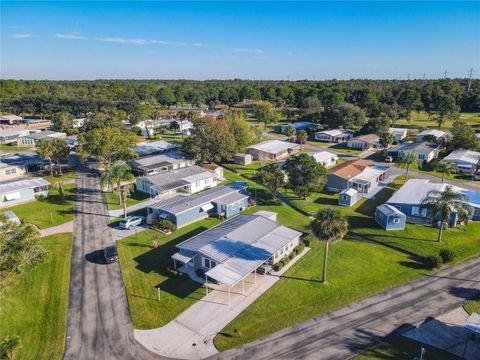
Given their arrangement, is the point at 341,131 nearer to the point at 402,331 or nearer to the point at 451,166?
the point at 451,166

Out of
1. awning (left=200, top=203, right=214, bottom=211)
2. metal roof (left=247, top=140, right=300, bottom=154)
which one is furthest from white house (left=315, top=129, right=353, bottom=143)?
awning (left=200, top=203, right=214, bottom=211)

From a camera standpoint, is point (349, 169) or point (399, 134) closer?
point (349, 169)

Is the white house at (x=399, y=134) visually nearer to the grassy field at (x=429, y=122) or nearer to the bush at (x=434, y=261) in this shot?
the grassy field at (x=429, y=122)

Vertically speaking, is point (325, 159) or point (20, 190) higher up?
point (325, 159)

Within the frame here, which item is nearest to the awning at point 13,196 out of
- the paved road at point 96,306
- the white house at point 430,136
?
the paved road at point 96,306

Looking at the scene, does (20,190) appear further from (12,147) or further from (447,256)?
(447,256)

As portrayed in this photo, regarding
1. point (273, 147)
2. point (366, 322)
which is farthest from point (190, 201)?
point (273, 147)

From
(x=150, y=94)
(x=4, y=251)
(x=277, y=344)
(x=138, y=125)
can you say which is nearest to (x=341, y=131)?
(x=138, y=125)
